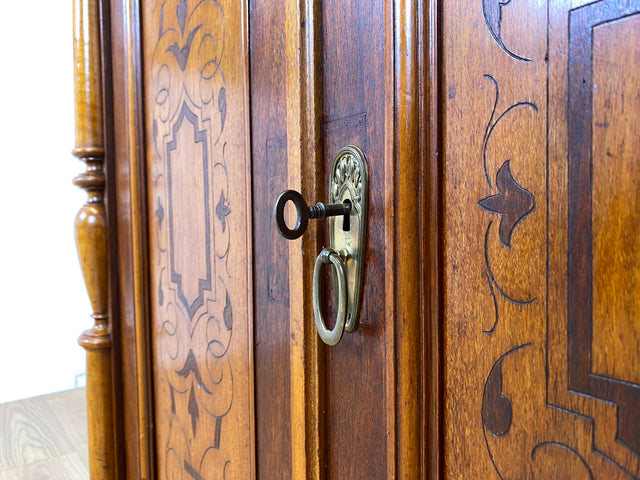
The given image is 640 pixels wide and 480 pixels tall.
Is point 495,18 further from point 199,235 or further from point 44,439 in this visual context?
point 44,439

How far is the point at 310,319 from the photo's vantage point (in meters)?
0.57

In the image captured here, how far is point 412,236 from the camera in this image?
0.46 meters

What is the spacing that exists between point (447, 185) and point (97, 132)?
833 mm

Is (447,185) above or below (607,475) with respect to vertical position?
above

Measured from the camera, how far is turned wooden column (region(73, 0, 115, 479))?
105cm

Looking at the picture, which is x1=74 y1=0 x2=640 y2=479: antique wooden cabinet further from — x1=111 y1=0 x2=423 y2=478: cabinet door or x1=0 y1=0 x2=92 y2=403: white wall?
x1=0 y1=0 x2=92 y2=403: white wall

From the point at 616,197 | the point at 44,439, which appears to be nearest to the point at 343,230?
the point at 616,197

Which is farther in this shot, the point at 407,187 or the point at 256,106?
the point at 256,106

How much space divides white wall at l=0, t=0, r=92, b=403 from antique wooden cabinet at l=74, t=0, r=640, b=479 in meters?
0.92

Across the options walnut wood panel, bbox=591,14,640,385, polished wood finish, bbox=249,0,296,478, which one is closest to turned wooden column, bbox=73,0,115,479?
polished wood finish, bbox=249,0,296,478

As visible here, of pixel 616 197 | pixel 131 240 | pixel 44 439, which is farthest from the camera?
pixel 44 439

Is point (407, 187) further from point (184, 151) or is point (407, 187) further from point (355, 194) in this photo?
point (184, 151)

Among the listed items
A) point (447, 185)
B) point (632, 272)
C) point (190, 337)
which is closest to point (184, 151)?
point (190, 337)

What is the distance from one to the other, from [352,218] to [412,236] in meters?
0.08
